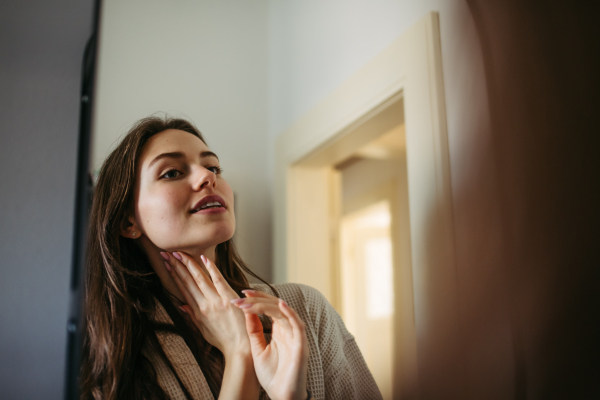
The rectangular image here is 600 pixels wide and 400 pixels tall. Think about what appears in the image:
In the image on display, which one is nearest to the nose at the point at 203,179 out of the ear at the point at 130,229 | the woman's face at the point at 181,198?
the woman's face at the point at 181,198

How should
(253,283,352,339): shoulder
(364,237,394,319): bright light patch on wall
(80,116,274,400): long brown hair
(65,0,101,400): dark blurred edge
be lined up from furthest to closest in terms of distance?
(364,237,394,319): bright light patch on wall, (253,283,352,339): shoulder, (80,116,274,400): long brown hair, (65,0,101,400): dark blurred edge

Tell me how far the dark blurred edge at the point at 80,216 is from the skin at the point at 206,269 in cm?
10

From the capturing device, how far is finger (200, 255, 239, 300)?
18.2 inches

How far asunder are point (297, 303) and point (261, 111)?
1.18 ft

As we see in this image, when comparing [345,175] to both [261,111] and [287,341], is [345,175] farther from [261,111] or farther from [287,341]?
[287,341]

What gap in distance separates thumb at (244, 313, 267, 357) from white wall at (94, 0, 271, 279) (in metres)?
0.24

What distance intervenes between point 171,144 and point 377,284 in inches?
36.9

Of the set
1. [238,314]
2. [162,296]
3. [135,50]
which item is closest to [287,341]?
[238,314]

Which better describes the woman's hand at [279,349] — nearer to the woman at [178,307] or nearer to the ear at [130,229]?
the woman at [178,307]

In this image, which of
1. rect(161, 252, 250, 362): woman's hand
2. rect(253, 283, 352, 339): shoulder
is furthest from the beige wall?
rect(161, 252, 250, 362): woman's hand

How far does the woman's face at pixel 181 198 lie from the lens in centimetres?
46

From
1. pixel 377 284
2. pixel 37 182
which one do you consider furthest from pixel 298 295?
pixel 377 284

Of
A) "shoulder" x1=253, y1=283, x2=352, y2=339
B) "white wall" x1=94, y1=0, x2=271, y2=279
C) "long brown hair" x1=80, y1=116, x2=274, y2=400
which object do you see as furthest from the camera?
"white wall" x1=94, y1=0, x2=271, y2=279

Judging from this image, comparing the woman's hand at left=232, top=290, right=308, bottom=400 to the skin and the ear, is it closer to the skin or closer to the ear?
the skin
